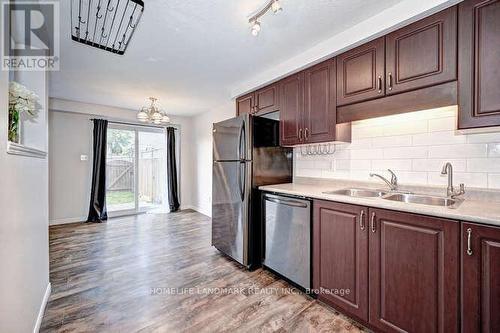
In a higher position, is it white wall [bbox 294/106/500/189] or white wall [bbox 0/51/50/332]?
white wall [bbox 294/106/500/189]

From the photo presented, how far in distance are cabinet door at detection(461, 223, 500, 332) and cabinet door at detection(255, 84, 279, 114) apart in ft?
6.98

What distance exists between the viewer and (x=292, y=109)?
8.51ft

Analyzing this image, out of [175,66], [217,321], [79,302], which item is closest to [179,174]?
[175,66]

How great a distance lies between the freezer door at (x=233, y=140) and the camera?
2535 millimetres

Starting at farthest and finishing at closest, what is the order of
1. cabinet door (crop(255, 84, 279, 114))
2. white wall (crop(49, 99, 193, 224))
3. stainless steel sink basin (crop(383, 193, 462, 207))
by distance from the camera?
white wall (crop(49, 99, 193, 224)) → cabinet door (crop(255, 84, 279, 114)) → stainless steel sink basin (crop(383, 193, 462, 207))

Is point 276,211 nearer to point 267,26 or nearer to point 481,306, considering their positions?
point 481,306

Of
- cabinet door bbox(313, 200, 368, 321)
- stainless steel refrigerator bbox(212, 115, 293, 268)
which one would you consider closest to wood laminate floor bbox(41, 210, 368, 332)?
cabinet door bbox(313, 200, 368, 321)

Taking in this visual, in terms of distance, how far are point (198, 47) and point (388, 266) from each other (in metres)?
2.49

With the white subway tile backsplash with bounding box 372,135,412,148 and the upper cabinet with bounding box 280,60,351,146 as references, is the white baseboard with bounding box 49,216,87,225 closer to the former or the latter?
the upper cabinet with bounding box 280,60,351,146

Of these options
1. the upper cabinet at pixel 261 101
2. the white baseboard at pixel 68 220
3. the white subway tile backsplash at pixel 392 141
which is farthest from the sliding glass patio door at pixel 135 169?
the white subway tile backsplash at pixel 392 141

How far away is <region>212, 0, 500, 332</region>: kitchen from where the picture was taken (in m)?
1.28

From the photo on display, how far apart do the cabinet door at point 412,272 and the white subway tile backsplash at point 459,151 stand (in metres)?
0.79

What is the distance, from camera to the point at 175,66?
273 centimetres

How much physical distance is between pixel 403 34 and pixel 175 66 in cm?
231
